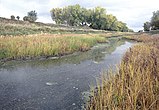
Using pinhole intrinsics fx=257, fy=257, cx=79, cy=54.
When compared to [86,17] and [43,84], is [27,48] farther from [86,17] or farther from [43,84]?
[86,17]

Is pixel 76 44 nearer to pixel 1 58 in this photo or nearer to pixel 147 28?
pixel 1 58

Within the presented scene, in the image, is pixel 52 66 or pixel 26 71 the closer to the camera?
pixel 26 71

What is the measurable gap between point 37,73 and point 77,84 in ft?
7.46

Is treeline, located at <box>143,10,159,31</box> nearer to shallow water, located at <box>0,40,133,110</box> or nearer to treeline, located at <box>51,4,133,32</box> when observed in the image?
treeline, located at <box>51,4,133,32</box>

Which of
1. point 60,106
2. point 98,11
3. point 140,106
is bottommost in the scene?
point 60,106

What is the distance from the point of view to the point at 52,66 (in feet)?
35.7

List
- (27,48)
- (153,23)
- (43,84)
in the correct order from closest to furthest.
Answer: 1. (43,84)
2. (27,48)
3. (153,23)

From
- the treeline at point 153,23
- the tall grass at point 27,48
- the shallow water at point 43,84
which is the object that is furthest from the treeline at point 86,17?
the shallow water at point 43,84

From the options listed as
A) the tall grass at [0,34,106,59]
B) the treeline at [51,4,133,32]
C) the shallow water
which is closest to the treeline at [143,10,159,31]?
the treeline at [51,4,133,32]

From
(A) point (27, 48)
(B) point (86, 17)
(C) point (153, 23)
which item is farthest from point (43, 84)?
(B) point (86, 17)

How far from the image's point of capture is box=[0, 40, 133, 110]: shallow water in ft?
19.2

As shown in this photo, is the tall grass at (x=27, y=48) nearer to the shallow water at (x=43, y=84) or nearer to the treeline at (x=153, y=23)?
the shallow water at (x=43, y=84)

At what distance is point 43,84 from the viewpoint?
7637mm

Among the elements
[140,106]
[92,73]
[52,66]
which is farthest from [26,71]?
[140,106]
